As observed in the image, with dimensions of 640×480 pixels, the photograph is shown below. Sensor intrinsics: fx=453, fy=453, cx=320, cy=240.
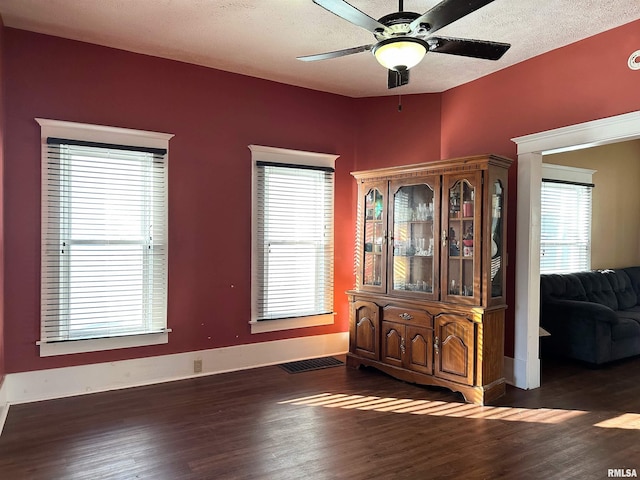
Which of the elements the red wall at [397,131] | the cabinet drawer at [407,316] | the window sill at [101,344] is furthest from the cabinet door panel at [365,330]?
the window sill at [101,344]

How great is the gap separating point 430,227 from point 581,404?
192 cm

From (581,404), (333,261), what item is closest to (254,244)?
(333,261)

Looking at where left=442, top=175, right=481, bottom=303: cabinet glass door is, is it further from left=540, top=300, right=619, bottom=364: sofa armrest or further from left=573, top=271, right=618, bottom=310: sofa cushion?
left=573, top=271, right=618, bottom=310: sofa cushion

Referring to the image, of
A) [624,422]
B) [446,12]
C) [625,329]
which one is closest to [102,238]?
[446,12]

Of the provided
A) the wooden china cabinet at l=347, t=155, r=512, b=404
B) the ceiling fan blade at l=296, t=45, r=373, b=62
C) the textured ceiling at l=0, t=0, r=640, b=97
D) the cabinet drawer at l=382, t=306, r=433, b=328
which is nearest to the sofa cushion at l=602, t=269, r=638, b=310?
the wooden china cabinet at l=347, t=155, r=512, b=404

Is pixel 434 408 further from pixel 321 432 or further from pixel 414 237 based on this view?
pixel 414 237

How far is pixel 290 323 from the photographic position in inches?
195

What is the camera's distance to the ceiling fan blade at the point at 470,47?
253 cm

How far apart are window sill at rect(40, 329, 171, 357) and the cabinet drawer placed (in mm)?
2101

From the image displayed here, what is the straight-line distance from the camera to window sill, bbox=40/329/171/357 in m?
3.76

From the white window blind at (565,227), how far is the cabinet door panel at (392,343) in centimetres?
261

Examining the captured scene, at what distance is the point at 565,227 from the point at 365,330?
329cm

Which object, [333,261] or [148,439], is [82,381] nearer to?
[148,439]

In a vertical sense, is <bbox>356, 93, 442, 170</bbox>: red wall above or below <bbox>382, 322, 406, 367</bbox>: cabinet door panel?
above
